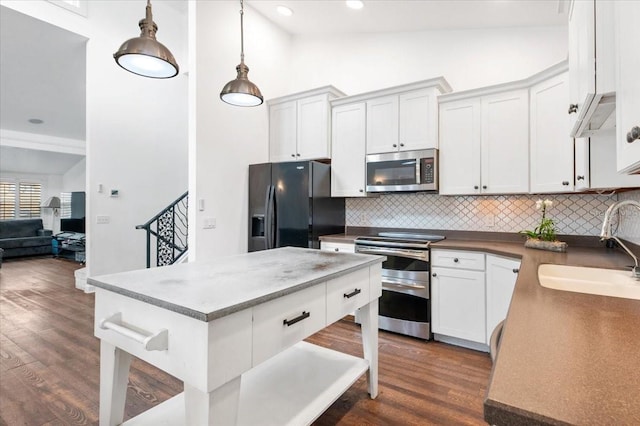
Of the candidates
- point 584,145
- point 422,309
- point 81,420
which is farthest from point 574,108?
point 81,420

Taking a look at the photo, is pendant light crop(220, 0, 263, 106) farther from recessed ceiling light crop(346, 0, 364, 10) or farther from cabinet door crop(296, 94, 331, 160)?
recessed ceiling light crop(346, 0, 364, 10)

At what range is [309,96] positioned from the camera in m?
3.88

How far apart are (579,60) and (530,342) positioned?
1548 millimetres

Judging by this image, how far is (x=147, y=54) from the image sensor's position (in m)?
1.66

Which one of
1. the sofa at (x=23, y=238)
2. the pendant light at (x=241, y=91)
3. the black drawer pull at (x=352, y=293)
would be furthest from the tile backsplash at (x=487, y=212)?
the sofa at (x=23, y=238)

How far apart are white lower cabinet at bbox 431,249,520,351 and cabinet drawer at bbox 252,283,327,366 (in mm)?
1721

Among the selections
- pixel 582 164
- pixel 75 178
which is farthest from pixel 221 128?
pixel 75 178

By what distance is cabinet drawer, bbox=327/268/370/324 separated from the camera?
1659 mm

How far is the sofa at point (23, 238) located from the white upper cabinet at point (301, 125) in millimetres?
7598

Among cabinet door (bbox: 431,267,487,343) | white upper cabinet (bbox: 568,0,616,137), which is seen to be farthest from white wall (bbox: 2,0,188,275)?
white upper cabinet (bbox: 568,0,616,137)

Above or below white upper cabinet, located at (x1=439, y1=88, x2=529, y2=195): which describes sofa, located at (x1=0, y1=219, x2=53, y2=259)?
below

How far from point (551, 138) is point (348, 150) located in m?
1.90

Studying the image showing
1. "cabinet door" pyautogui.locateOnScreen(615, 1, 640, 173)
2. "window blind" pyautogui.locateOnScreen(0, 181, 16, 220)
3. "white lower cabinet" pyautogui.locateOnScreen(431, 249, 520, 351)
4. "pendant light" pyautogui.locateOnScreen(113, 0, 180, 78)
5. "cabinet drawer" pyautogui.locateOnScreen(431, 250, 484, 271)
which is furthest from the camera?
"window blind" pyautogui.locateOnScreen(0, 181, 16, 220)

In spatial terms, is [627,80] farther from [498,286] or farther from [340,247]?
[340,247]
